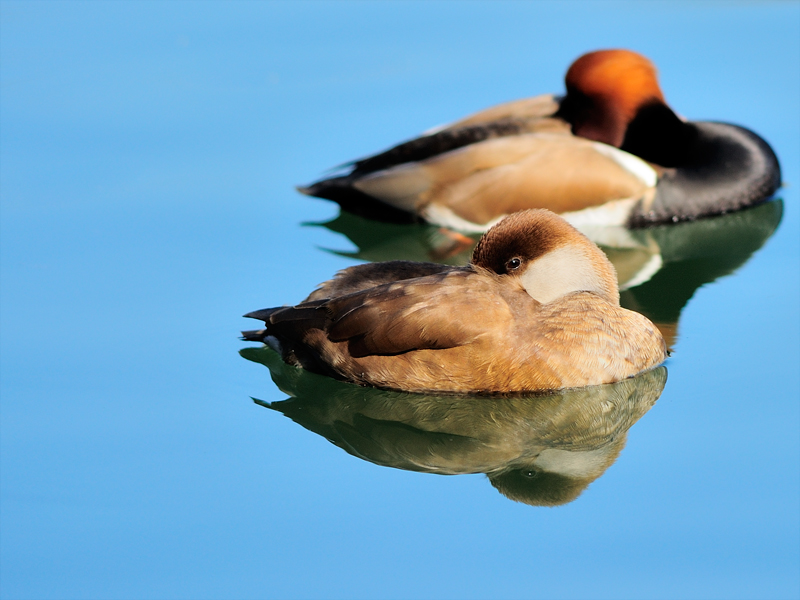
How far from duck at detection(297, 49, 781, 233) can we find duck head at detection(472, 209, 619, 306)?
2.19m

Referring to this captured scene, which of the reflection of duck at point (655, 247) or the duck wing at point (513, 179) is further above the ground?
the duck wing at point (513, 179)

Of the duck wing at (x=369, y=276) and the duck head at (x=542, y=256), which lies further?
the duck wing at (x=369, y=276)

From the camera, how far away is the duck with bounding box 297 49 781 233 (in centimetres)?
852

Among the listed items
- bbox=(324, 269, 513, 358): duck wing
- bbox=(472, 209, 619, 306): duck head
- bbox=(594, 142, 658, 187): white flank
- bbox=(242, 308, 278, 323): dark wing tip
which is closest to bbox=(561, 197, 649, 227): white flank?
bbox=(594, 142, 658, 187): white flank

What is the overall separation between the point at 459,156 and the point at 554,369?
289 cm

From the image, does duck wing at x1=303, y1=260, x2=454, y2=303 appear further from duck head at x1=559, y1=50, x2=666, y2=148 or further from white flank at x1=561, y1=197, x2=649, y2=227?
duck head at x1=559, y1=50, x2=666, y2=148

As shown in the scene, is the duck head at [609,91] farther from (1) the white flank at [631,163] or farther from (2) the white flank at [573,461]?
(2) the white flank at [573,461]

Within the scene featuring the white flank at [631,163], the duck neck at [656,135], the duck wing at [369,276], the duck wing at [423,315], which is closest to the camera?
the duck wing at [423,315]

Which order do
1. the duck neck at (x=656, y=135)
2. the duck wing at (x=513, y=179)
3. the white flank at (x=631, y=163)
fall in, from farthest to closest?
the duck neck at (x=656, y=135) → the white flank at (x=631, y=163) → the duck wing at (x=513, y=179)

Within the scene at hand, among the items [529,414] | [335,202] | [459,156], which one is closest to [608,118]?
[459,156]

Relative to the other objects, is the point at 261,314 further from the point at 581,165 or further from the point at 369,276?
the point at 581,165

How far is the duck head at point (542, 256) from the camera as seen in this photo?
6.16 metres

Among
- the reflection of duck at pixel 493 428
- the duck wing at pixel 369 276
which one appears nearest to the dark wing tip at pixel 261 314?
the duck wing at pixel 369 276

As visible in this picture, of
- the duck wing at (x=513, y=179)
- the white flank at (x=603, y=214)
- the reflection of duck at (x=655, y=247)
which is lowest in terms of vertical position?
the reflection of duck at (x=655, y=247)
